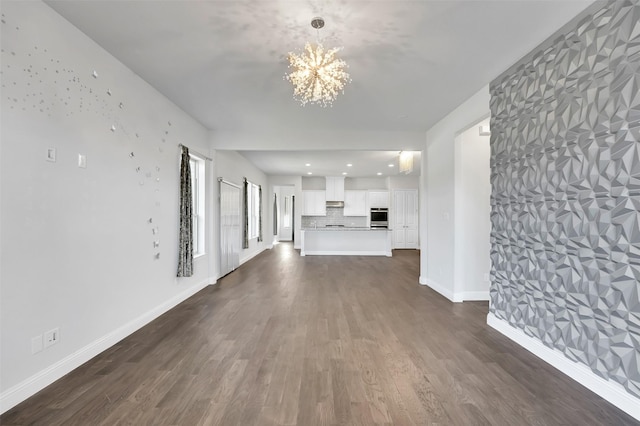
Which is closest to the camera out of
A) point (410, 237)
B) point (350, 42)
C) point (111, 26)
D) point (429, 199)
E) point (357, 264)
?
point (111, 26)

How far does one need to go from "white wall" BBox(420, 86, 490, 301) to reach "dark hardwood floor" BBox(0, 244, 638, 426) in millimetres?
893

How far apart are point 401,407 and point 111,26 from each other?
3547 mm

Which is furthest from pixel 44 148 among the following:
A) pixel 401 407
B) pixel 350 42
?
pixel 401 407

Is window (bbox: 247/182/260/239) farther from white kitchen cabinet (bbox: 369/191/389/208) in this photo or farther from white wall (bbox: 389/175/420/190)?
white wall (bbox: 389/175/420/190)

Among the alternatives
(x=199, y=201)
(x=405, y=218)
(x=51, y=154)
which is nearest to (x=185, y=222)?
(x=199, y=201)

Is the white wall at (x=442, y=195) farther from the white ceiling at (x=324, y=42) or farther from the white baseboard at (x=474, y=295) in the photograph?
the white ceiling at (x=324, y=42)

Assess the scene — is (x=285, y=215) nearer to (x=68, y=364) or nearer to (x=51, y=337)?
(x=68, y=364)

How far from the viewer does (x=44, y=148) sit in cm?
209

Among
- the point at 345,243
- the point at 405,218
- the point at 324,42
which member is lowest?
the point at 345,243

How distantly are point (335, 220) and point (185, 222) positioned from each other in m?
7.39

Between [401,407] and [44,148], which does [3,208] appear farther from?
[401,407]

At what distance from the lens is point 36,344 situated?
2014 millimetres

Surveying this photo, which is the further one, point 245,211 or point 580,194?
point 245,211

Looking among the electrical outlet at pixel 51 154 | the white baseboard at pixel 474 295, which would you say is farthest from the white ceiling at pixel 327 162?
the electrical outlet at pixel 51 154
